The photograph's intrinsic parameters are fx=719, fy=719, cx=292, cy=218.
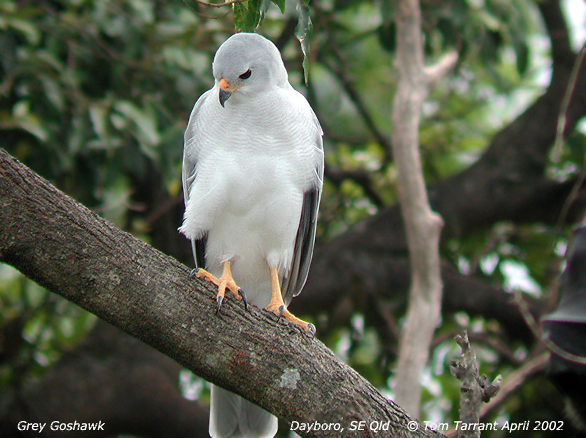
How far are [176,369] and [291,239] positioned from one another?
2.63m

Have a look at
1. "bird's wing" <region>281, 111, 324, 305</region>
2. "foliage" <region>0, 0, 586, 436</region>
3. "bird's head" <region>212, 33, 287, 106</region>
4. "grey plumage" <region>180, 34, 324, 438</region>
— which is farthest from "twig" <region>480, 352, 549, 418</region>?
"bird's head" <region>212, 33, 287, 106</region>

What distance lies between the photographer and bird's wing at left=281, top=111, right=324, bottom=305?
137 inches

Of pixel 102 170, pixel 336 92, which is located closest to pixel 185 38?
pixel 102 170

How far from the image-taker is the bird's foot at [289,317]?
286 centimetres

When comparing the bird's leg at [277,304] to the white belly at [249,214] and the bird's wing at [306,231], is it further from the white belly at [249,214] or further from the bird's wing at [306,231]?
the bird's wing at [306,231]

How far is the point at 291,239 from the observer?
3.45m

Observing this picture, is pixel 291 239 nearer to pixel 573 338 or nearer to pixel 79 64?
pixel 573 338

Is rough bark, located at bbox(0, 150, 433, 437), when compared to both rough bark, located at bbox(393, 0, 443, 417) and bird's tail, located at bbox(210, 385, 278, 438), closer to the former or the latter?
bird's tail, located at bbox(210, 385, 278, 438)

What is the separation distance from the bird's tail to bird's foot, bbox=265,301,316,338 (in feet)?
1.82

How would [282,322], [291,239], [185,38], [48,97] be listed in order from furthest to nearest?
[185,38], [48,97], [291,239], [282,322]

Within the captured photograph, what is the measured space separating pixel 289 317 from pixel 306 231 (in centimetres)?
56

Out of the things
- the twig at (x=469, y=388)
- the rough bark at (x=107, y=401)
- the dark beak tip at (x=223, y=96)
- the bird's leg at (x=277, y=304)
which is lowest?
the rough bark at (x=107, y=401)

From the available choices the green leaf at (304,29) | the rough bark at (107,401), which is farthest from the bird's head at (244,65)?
the rough bark at (107,401)

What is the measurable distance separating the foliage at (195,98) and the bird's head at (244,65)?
0.42 meters
